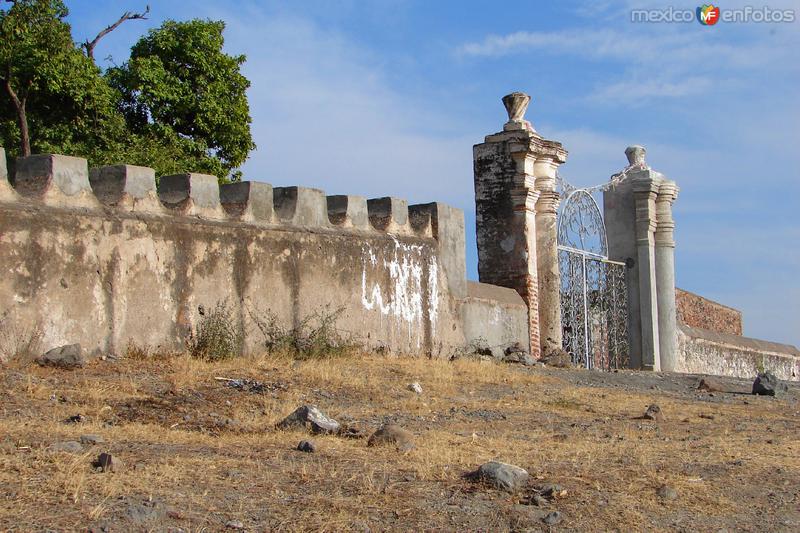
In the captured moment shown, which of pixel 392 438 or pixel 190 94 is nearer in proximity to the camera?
pixel 392 438

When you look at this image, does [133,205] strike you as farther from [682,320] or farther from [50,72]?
[682,320]

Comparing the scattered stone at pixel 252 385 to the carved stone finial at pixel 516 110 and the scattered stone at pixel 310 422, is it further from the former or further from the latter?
the carved stone finial at pixel 516 110

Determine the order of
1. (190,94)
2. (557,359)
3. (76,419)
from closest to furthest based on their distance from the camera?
1. (76,419)
2. (557,359)
3. (190,94)

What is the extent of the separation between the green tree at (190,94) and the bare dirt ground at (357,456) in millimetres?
10531

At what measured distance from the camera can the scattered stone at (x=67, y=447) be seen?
528 cm

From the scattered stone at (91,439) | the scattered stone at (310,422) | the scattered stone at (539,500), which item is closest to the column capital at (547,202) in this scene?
the scattered stone at (310,422)

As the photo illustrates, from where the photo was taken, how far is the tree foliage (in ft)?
57.6

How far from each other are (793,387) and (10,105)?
12970 mm

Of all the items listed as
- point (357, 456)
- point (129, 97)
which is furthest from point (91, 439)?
point (129, 97)

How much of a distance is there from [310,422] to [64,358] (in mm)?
2297

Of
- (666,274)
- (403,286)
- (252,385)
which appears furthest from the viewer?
(666,274)

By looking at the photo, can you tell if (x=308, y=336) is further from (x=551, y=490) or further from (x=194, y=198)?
(x=551, y=490)

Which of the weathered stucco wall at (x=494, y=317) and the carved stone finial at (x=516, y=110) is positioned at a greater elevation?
the carved stone finial at (x=516, y=110)

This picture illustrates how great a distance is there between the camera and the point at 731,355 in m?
20.6
